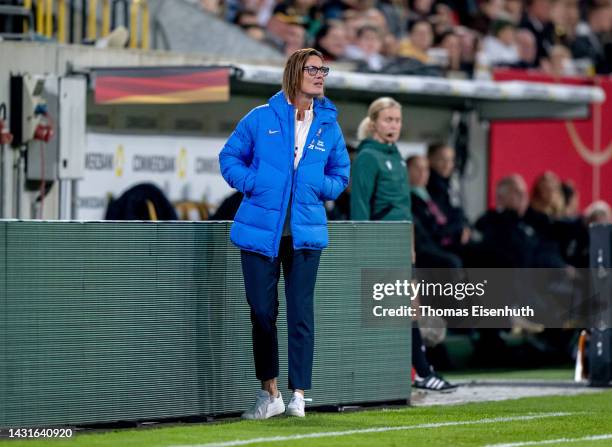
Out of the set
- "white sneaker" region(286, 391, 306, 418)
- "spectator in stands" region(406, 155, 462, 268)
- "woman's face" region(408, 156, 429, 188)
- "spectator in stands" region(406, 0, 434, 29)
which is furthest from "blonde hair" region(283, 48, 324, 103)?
"spectator in stands" region(406, 0, 434, 29)

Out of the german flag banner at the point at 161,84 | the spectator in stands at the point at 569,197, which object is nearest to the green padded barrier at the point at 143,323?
the german flag banner at the point at 161,84

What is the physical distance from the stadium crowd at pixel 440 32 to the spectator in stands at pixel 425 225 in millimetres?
1451

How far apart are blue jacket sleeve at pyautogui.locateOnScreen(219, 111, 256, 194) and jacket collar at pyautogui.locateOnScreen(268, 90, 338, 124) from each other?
14 centimetres

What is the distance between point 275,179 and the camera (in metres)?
9.59

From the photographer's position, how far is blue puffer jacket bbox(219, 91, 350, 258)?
9.56 metres

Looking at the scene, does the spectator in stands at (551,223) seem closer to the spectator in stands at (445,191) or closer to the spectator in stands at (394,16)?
the spectator in stands at (445,191)

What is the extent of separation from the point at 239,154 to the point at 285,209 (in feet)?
1.40

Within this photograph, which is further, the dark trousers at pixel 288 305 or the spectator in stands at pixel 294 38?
the spectator in stands at pixel 294 38

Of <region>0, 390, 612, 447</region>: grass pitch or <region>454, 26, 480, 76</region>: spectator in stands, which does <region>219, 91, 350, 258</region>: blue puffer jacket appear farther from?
<region>454, 26, 480, 76</region>: spectator in stands

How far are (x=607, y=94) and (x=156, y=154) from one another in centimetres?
738

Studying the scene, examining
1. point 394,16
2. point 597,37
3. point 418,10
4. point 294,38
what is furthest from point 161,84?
point 597,37

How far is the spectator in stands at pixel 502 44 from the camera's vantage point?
21.2 metres

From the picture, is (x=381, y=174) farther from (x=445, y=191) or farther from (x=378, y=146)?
(x=445, y=191)

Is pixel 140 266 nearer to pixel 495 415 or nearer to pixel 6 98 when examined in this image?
pixel 495 415
